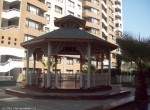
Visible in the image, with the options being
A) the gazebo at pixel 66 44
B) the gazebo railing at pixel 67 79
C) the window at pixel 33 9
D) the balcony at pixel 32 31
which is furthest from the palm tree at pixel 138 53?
the window at pixel 33 9

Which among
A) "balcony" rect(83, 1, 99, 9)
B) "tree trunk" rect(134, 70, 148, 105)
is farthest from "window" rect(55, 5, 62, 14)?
"tree trunk" rect(134, 70, 148, 105)

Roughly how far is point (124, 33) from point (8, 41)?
95.7 ft

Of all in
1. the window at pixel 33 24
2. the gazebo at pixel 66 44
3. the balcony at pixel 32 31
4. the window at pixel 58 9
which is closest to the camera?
the gazebo at pixel 66 44

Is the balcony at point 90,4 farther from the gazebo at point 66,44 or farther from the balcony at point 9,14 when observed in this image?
the gazebo at point 66,44

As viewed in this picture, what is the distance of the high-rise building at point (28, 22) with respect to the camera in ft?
134

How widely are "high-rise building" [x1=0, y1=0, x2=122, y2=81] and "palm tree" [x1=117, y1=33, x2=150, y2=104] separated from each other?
14096 mm

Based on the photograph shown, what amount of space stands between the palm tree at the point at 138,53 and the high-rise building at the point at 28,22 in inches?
555

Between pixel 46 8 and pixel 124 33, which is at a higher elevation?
pixel 46 8

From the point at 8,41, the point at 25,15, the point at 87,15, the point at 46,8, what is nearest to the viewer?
the point at 8,41

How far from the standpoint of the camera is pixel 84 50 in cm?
1805

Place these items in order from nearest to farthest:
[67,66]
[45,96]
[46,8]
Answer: [45,96] → [46,8] → [67,66]

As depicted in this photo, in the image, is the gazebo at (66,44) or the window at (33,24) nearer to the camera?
the gazebo at (66,44)

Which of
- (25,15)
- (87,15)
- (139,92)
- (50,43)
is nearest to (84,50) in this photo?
(50,43)

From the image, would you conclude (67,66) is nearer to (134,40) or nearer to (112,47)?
(112,47)
